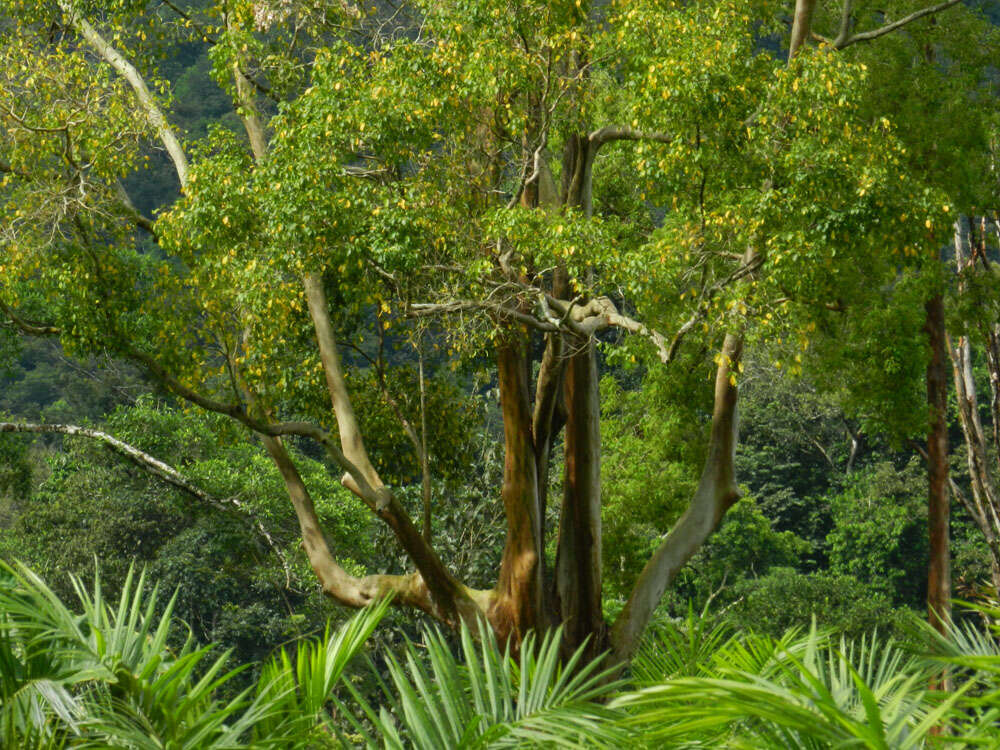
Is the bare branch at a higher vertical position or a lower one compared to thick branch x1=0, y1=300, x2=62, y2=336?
higher

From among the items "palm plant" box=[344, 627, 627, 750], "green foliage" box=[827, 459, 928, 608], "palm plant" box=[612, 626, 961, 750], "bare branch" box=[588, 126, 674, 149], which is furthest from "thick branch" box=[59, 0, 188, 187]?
"green foliage" box=[827, 459, 928, 608]

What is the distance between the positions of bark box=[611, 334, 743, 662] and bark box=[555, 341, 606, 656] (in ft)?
0.86

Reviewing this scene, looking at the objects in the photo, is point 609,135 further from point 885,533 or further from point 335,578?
point 885,533

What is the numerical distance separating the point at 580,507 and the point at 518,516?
0.66 meters

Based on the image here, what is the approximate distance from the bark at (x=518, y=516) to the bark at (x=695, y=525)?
2.59 feet

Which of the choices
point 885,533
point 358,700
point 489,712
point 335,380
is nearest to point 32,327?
point 335,380

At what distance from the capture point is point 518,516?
883cm

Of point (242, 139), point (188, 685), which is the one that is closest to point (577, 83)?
point (242, 139)

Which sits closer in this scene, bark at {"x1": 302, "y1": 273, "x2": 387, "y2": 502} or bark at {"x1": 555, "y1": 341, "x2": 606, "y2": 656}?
bark at {"x1": 302, "y1": 273, "x2": 387, "y2": 502}

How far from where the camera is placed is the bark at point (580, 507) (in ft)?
30.1

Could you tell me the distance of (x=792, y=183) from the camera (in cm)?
713

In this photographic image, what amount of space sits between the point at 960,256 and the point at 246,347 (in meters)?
9.01

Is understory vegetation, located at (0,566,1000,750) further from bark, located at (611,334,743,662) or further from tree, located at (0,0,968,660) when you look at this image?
bark, located at (611,334,743,662)

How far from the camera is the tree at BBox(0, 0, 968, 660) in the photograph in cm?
722
